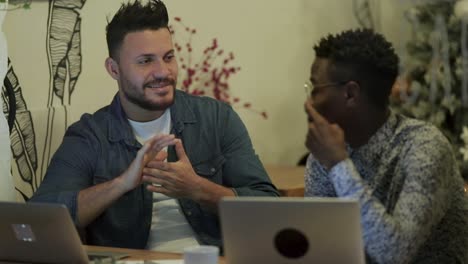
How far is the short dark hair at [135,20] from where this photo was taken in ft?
9.25

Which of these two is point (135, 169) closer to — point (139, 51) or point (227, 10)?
point (139, 51)

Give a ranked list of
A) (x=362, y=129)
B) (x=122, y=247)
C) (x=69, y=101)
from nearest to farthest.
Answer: (x=362, y=129), (x=122, y=247), (x=69, y=101)

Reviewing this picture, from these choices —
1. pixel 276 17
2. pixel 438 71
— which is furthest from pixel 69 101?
pixel 438 71

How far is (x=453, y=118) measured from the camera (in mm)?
4527

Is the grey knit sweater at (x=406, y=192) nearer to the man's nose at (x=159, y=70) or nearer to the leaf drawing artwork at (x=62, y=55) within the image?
the man's nose at (x=159, y=70)

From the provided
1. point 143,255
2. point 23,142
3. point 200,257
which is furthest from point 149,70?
point 200,257

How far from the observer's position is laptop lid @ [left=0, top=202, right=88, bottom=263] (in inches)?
86.0

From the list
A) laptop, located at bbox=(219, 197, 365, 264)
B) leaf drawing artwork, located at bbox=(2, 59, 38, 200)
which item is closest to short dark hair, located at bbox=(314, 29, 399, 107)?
laptop, located at bbox=(219, 197, 365, 264)

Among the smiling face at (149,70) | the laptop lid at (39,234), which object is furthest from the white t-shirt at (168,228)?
the laptop lid at (39,234)

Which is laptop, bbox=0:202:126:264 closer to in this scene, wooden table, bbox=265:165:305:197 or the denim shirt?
the denim shirt

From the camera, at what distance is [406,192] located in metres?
1.97

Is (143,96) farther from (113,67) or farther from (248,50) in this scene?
(248,50)

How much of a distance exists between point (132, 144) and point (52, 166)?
0.26m

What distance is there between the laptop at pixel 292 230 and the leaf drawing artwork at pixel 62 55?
1.40 m
